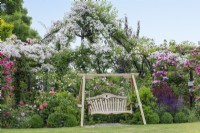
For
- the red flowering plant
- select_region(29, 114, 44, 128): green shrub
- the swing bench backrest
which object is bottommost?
select_region(29, 114, 44, 128): green shrub

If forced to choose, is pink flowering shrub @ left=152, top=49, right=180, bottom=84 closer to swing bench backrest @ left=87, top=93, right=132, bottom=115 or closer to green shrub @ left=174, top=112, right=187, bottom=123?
Answer: green shrub @ left=174, top=112, right=187, bottom=123

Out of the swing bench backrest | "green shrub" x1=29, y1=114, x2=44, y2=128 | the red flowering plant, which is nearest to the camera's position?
"green shrub" x1=29, y1=114, x2=44, y2=128

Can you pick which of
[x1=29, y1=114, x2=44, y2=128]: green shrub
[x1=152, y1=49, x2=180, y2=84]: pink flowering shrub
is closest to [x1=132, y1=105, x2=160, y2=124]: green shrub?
[x1=29, y1=114, x2=44, y2=128]: green shrub

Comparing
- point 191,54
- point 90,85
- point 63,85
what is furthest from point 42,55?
point 191,54

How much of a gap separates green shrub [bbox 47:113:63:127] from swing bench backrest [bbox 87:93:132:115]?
755 mm

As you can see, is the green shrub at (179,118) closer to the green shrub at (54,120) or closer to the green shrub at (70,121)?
the green shrub at (70,121)

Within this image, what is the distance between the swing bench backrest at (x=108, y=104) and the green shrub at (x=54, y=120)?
0.76 meters

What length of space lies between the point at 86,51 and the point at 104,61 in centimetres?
71

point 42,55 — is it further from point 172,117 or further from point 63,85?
point 172,117

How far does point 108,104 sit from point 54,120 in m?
1.37

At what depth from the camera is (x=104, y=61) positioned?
1346cm

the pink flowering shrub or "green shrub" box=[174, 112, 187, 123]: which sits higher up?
the pink flowering shrub

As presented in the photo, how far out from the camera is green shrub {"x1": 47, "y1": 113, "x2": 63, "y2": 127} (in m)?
8.80

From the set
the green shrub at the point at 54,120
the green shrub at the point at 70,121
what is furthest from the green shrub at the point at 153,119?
the green shrub at the point at 54,120
